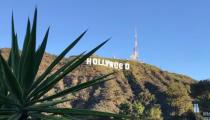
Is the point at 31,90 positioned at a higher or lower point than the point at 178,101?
lower

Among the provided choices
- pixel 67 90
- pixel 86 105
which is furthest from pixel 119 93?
pixel 67 90

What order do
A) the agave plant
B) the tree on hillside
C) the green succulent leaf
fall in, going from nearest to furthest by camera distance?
the green succulent leaf, the agave plant, the tree on hillside

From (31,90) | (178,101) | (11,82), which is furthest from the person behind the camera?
(178,101)

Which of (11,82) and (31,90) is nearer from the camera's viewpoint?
(11,82)

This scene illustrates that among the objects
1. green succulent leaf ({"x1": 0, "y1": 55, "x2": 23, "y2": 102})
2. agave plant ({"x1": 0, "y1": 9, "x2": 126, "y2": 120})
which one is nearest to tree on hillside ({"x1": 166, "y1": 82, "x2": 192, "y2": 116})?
agave plant ({"x1": 0, "y1": 9, "x2": 126, "y2": 120})

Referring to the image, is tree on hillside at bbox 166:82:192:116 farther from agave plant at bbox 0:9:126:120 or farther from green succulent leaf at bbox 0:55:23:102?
green succulent leaf at bbox 0:55:23:102

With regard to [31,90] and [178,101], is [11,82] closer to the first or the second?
[31,90]

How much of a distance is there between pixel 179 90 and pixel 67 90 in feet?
550

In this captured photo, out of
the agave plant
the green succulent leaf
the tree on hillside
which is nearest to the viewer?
the green succulent leaf

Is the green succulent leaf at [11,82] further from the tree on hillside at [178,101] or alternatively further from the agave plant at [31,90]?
the tree on hillside at [178,101]

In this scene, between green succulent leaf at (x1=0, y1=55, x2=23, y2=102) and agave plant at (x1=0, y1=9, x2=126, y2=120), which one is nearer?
green succulent leaf at (x1=0, y1=55, x2=23, y2=102)

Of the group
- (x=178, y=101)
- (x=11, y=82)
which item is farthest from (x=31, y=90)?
(x=178, y=101)

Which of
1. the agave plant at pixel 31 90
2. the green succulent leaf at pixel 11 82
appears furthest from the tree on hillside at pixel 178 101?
the green succulent leaf at pixel 11 82

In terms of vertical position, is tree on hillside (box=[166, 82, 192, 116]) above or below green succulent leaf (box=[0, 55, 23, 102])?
above
